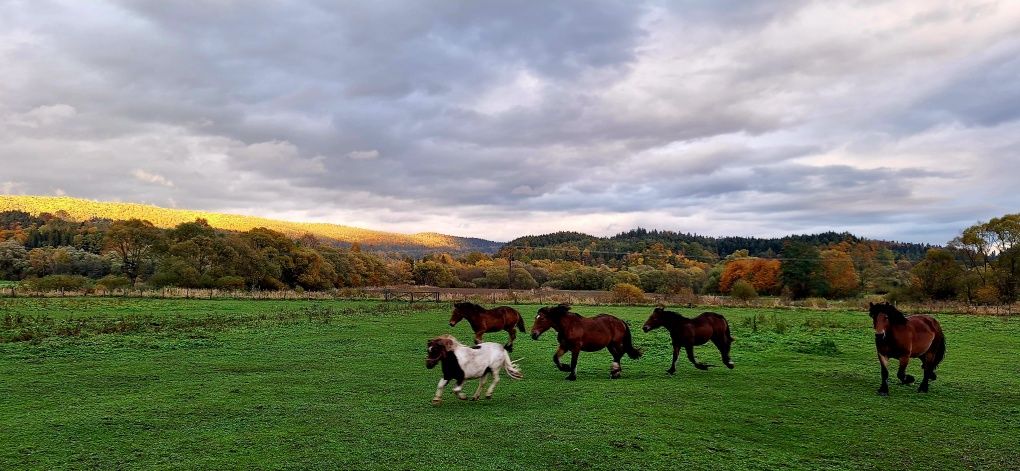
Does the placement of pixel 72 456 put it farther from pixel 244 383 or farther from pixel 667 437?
pixel 667 437

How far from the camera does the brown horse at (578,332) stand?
11820 millimetres

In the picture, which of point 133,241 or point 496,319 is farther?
point 133,241

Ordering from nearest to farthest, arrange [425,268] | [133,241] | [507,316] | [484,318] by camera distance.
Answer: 1. [484,318]
2. [507,316]
3. [133,241]
4. [425,268]

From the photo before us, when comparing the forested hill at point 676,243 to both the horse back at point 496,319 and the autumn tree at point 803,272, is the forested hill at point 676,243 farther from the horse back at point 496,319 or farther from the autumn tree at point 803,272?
the horse back at point 496,319

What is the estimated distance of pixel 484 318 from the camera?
15.9m

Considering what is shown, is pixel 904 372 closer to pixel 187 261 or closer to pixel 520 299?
pixel 520 299

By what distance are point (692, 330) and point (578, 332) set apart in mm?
2933

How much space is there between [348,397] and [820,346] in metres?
14.3

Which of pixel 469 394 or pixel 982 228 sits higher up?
pixel 982 228

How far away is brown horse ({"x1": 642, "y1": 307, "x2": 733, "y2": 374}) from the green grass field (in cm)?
60

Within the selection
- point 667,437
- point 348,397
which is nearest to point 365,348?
point 348,397

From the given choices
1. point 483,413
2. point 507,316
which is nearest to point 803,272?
point 507,316

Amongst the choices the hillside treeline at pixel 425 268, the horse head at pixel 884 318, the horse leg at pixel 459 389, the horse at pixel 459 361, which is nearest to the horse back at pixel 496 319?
→ the horse at pixel 459 361

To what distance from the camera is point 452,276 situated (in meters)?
95.4
